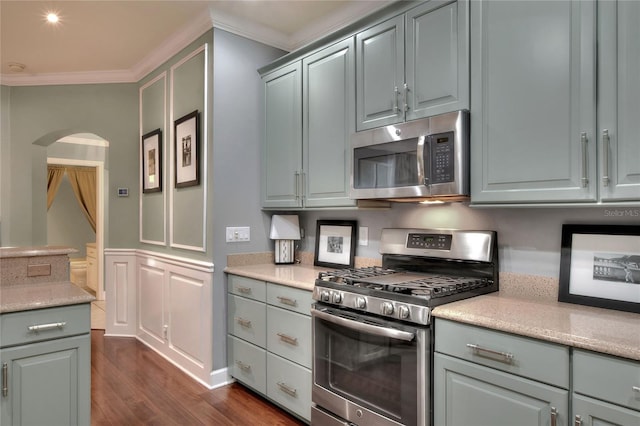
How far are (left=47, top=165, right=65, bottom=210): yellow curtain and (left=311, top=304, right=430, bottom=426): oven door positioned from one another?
7.46m

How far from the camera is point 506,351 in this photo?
1492 mm

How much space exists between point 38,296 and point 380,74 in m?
2.09

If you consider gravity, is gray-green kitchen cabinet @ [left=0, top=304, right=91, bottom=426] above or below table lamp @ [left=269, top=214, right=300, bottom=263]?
below

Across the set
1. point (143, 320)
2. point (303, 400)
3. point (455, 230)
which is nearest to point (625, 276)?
point (455, 230)

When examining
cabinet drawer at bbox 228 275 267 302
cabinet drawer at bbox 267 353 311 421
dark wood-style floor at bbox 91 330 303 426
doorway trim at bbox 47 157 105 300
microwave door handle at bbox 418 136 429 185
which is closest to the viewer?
microwave door handle at bbox 418 136 429 185

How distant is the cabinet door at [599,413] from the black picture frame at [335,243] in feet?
5.47

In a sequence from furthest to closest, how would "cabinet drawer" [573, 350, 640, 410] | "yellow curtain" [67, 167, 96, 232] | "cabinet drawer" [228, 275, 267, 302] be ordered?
"yellow curtain" [67, 167, 96, 232] → "cabinet drawer" [228, 275, 267, 302] → "cabinet drawer" [573, 350, 640, 410]

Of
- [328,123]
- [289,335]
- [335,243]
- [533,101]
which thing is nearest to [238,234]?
[335,243]

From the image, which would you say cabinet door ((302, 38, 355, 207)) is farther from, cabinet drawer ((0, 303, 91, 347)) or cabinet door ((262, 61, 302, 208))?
cabinet drawer ((0, 303, 91, 347))

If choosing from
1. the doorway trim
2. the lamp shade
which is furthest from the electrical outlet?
the doorway trim

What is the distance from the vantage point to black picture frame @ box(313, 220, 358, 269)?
2.87m

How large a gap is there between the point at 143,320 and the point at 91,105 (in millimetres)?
2296

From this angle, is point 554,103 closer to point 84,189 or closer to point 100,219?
point 100,219

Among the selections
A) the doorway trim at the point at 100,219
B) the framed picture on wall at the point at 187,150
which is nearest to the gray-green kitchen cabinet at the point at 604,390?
the framed picture on wall at the point at 187,150
